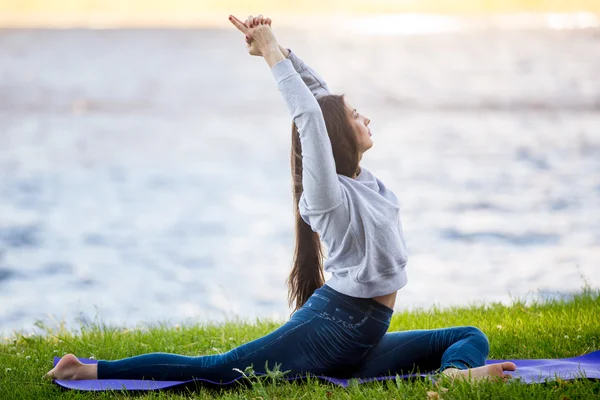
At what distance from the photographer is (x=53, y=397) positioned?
12.2 feet

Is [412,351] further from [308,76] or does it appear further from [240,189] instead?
[240,189]

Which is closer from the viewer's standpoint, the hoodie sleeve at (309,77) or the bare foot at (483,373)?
the bare foot at (483,373)

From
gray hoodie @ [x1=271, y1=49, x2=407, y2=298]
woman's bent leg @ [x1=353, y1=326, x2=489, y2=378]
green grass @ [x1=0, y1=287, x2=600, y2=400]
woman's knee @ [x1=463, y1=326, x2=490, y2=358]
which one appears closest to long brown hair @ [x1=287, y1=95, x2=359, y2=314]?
gray hoodie @ [x1=271, y1=49, x2=407, y2=298]

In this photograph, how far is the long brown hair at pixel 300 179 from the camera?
3.77 metres

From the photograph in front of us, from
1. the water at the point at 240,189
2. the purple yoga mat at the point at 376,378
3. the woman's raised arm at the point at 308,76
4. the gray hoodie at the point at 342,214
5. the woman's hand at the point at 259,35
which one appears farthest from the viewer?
the water at the point at 240,189

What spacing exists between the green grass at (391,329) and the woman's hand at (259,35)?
155 centimetres

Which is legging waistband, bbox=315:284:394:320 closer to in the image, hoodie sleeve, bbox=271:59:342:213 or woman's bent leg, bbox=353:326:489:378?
woman's bent leg, bbox=353:326:489:378

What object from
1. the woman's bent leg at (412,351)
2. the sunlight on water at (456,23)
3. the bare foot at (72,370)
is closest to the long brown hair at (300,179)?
the woman's bent leg at (412,351)

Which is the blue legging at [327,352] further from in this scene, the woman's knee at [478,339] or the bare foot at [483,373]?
the bare foot at [483,373]

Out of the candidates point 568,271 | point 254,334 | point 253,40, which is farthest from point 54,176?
point 253,40

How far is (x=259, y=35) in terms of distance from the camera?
373 centimetres

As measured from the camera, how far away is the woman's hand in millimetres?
3703

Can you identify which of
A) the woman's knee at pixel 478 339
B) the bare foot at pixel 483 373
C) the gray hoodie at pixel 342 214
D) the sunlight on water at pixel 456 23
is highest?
the sunlight on water at pixel 456 23

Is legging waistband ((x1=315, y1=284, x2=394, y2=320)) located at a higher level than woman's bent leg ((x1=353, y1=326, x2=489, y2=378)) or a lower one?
higher
